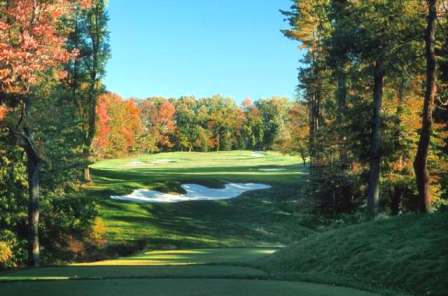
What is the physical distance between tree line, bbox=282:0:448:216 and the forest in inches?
2.7

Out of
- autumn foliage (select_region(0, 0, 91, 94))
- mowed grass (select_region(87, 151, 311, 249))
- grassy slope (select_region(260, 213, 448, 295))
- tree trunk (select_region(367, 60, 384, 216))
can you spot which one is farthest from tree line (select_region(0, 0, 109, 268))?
tree trunk (select_region(367, 60, 384, 216))

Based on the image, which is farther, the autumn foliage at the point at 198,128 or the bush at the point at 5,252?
the autumn foliage at the point at 198,128

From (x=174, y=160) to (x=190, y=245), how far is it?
5788 cm

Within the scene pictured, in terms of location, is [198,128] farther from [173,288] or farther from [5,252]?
[173,288]

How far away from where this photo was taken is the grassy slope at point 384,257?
1035cm

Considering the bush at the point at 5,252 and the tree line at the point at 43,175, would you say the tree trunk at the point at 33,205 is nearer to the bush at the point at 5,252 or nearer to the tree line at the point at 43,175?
the tree line at the point at 43,175

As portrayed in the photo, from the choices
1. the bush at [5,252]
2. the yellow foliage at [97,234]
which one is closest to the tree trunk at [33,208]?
the bush at [5,252]

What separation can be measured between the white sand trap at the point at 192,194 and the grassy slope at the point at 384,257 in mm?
21588

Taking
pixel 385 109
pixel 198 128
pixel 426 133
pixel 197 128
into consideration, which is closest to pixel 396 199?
pixel 385 109

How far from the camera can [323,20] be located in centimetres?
3562

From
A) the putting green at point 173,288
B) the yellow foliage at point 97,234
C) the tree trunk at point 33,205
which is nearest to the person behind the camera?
the putting green at point 173,288

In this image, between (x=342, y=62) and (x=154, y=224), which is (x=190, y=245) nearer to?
(x=154, y=224)

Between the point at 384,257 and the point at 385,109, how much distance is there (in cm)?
1607

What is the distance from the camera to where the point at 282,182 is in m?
49.6
